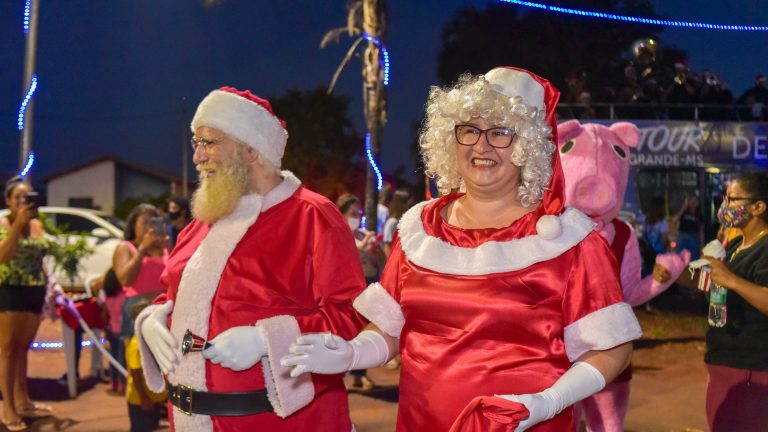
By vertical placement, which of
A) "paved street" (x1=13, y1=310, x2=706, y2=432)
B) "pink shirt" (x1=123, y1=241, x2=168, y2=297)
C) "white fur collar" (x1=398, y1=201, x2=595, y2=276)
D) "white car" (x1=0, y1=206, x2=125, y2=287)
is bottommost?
"paved street" (x1=13, y1=310, x2=706, y2=432)

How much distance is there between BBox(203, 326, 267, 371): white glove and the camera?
2553 millimetres

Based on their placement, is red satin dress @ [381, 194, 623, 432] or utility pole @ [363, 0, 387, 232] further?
utility pole @ [363, 0, 387, 232]

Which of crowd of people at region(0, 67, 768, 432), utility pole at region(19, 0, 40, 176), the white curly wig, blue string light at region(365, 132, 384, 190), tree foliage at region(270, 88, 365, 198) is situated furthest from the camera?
tree foliage at region(270, 88, 365, 198)

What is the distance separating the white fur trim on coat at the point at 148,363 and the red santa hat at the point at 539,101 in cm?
162

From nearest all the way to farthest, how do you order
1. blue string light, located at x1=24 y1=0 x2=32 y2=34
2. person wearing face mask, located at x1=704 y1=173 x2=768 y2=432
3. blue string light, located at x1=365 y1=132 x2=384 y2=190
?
1. person wearing face mask, located at x1=704 y1=173 x2=768 y2=432
2. blue string light, located at x1=24 y1=0 x2=32 y2=34
3. blue string light, located at x1=365 y1=132 x2=384 y2=190

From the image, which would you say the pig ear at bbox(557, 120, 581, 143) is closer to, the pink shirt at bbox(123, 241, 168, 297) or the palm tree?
the pink shirt at bbox(123, 241, 168, 297)

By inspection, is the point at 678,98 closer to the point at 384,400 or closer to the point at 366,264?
the point at 366,264

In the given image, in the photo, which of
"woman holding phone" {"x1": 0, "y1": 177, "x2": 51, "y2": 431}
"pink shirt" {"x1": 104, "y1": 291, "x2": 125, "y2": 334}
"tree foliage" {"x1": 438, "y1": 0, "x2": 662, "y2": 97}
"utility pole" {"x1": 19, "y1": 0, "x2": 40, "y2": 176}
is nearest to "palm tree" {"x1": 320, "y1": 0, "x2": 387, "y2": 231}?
"utility pole" {"x1": 19, "y1": 0, "x2": 40, "y2": 176}

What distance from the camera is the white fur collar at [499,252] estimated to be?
A: 8.02 feet

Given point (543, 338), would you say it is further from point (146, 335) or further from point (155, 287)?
point (155, 287)

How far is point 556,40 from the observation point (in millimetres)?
25188

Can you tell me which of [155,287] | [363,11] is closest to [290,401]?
[155,287]

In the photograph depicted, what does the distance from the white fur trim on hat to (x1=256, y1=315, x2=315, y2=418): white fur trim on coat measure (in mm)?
1068

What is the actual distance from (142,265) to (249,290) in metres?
3.39
